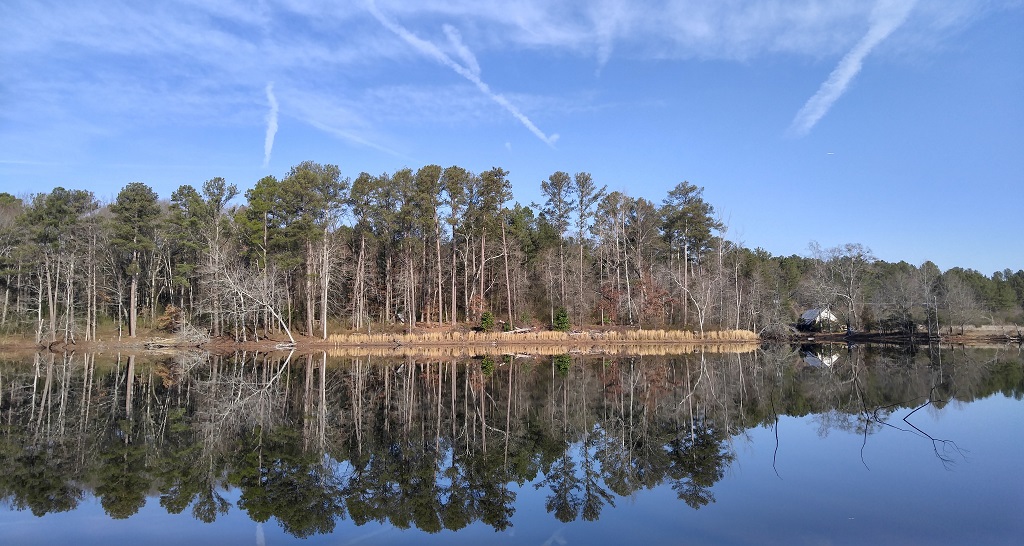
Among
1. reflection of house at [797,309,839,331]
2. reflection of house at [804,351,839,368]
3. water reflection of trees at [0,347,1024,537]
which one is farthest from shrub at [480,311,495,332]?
reflection of house at [797,309,839,331]

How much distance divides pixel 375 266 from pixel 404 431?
4127 centimetres

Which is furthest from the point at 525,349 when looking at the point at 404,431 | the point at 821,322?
the point at 821,322

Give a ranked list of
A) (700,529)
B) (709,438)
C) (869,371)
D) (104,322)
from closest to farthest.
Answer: (700,529), (709,438), (869,371), (104,322)

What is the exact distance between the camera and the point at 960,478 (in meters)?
10.4

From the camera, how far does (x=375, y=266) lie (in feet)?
177

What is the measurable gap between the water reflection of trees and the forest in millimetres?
17813

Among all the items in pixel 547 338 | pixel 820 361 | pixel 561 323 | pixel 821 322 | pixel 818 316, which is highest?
pixel 818 316

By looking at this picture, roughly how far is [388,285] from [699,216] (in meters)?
29.2

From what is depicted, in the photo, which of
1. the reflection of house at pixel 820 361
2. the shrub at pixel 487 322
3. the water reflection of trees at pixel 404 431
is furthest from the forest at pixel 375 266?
the water reflection of trees at pixel 404 431

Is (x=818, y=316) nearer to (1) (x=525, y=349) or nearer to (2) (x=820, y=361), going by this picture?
(2) (x=820, y=361)

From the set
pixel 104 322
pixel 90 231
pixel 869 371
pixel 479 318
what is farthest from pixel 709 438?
pixel 104 322

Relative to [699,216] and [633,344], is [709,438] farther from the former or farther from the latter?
[699,216]

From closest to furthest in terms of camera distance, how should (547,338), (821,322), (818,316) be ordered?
(547,338)
(821,322)
(818,316)

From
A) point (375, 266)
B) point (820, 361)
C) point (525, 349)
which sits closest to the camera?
point (820, 361)
